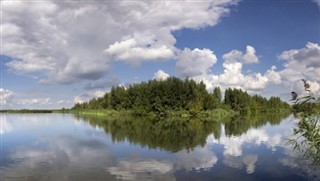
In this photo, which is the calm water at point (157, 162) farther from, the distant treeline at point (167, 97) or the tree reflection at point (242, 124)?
the distant treeline at point (167, 97)

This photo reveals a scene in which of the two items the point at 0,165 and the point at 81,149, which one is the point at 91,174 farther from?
the point at 81,149

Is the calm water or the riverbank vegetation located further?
the calm water

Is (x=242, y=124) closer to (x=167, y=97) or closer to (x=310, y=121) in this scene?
(x=167, y=97)

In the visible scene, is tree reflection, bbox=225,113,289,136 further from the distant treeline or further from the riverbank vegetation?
the riverbank vegetation

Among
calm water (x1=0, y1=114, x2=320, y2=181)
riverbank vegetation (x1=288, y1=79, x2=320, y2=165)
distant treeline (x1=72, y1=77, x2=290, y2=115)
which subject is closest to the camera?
riverbank vegetation (x1=288, y1=79, x2=320, y2=165)

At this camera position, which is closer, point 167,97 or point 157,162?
point 157,162

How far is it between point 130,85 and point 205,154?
125m

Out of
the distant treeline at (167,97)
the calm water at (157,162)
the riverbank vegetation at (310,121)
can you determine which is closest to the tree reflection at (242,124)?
the calm water at (157,162)

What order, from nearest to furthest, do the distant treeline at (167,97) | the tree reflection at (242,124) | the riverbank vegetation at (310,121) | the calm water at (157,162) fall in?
the riverbank vegetation at (310,121), the calm water at (157,162), the tree reflection at (242,124), the distant treeline at (167,97)

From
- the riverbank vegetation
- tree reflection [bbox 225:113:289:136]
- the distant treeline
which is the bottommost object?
tree reflection [bbox 225:113:289:136]

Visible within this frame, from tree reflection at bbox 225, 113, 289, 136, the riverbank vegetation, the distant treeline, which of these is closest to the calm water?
the riverbank vegetation

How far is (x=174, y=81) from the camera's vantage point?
432 ft

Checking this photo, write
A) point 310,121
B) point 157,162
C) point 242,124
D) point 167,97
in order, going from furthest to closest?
point 167,97, point 242,124, point 157,162, point 310,121

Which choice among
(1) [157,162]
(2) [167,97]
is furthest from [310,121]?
(2) [167,97]
